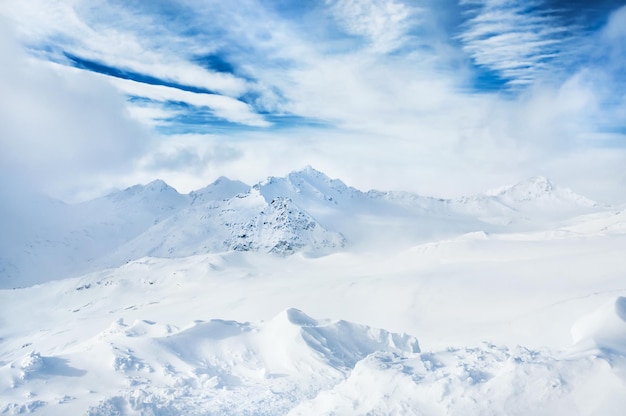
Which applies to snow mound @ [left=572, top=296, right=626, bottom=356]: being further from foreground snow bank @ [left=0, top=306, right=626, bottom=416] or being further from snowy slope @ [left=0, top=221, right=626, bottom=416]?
foreground snow bank @ [left=0, top=306, right=626, bottom=416]

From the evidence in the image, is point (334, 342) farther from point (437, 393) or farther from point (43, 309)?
point (43, 309)

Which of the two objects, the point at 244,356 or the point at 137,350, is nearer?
the point at 137,350

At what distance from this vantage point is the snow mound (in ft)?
73.0

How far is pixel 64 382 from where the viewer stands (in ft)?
101

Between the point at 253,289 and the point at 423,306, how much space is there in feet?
223

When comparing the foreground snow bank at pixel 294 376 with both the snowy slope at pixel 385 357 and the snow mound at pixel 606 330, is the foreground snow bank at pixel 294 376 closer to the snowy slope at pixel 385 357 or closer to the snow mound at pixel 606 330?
the snowy slope at pixel 385 357

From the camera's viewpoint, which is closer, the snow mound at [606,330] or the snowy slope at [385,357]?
the snowy slope at [385,357]

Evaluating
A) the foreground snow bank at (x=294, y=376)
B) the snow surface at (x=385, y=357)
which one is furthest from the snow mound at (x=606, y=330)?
the foreground snow bank at (x=294, y=376)

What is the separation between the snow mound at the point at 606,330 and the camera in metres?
22.2

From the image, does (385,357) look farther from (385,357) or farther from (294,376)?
(294,376)

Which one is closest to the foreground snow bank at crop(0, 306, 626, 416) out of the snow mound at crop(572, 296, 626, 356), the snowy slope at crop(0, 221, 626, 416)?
the snowy slope at crop(0, 221, 626, 416)

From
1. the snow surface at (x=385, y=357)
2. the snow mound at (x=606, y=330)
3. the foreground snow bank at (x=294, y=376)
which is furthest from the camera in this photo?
the snow mound at (x=606, y=330)

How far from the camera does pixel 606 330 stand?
2525 cm

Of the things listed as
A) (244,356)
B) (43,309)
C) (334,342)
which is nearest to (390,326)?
(334,342)
